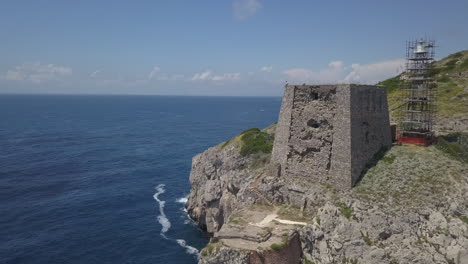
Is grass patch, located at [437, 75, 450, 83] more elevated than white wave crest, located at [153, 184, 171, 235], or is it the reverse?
grass patch, located at [437, 75, 450, 83]

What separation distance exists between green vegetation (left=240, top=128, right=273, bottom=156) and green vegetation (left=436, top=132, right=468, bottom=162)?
892 inches

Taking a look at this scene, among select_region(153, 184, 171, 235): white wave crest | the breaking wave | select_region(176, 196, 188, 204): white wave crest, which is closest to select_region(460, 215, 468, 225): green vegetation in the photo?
the breaking wave

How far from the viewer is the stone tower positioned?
3581cm

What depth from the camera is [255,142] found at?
56.1 metres

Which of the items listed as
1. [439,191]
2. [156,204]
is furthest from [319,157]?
[156,204]

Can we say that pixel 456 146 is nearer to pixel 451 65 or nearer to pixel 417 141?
pixel 417 141

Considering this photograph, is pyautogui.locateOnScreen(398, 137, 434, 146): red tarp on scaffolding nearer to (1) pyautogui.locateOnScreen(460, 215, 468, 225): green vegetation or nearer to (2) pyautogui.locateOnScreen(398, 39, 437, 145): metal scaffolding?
(2) pyautogui.locateOnScreen(398, 39, 437, 145): metal scaffolding

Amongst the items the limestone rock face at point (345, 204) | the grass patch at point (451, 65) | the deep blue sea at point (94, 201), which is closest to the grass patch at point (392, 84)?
the grass patch at point (451, 65)

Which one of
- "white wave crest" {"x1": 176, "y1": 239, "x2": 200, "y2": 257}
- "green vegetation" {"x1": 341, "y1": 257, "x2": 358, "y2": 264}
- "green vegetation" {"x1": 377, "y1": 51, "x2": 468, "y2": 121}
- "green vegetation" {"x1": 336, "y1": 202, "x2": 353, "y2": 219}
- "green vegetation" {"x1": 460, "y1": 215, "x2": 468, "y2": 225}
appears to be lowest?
"white wave crest" {"x1": 176, "y1": 239, "x2": 200, "y2": 257}

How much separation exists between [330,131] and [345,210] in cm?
874

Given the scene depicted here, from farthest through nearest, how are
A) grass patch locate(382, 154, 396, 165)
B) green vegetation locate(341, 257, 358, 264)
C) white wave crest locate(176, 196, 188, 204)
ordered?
white wave crest locate(176, 196, 188, 204), grass patch locate(382, 154, 396, 165), green vegetation locate(341, 257, 358, 264)

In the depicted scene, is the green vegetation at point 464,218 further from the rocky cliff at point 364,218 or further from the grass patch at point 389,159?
the grass patch at point 389,159

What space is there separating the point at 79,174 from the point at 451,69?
87.2 m

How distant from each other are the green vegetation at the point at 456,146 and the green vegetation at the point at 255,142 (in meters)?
22.7
